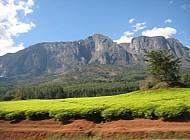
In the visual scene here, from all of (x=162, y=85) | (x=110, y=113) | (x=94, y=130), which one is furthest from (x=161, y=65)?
(x=94, y=130)

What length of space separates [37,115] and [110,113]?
894cm

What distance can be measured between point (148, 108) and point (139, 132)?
10.7ft

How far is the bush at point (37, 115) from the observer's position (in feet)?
103

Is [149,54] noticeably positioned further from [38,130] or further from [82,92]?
[82,92]

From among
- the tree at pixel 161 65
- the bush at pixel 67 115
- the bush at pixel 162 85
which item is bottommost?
the bush at pixel 67 115

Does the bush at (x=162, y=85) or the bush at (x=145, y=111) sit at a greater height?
the bush at (x=162, y=85)

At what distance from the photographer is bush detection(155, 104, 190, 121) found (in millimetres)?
24186

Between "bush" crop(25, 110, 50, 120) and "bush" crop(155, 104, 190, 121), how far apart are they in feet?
41.3

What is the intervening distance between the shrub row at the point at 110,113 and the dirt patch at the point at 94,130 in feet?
2.14

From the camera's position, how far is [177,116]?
2466cm

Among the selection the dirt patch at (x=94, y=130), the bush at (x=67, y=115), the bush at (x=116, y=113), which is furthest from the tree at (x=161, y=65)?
the dirt patch at (x=94, y=130)

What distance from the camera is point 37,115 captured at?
3152cm

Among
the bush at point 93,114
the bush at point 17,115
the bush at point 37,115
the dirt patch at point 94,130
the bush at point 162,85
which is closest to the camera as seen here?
the dirt patch at point 94,130

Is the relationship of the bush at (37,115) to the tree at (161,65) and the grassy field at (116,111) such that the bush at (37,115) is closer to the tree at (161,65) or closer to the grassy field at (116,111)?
the grassy field at (116,111)
